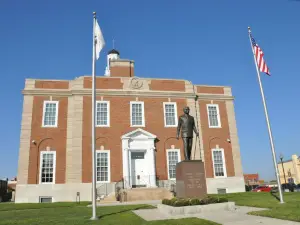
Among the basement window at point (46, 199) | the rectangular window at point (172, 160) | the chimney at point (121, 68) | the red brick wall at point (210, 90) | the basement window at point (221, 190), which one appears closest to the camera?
the basement window at point (46, 199)

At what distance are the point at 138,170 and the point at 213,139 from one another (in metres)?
7.68

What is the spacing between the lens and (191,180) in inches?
459

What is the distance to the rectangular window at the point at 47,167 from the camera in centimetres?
2212

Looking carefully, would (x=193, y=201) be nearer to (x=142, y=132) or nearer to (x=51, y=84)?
(x=142, y=132)

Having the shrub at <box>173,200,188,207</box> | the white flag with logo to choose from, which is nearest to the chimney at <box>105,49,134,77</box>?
the white flag with logo

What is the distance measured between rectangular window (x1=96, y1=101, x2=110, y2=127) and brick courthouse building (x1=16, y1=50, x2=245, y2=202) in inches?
3.3

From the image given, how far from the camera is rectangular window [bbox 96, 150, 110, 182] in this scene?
888 inches

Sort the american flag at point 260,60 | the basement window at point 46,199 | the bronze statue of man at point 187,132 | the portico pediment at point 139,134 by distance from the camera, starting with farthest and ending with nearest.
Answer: the portico pediment at point 139,134 → the basement window at point 46,199 → the american flag at point 260,60 → the bronze statue of man at point 187,132

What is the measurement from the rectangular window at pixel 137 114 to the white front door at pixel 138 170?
2.62 m

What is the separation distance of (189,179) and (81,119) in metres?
14.1

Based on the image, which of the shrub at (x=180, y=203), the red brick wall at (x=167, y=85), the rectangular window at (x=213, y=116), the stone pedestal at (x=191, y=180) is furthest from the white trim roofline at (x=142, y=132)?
the shrub at (x=180, y=203)

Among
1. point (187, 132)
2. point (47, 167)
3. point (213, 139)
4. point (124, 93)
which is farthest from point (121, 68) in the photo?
point (187, 132)

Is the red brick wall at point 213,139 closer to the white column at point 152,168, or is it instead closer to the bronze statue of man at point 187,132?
the white column at point 152,168

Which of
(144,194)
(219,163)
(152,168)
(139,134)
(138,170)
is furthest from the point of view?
(219,163)
